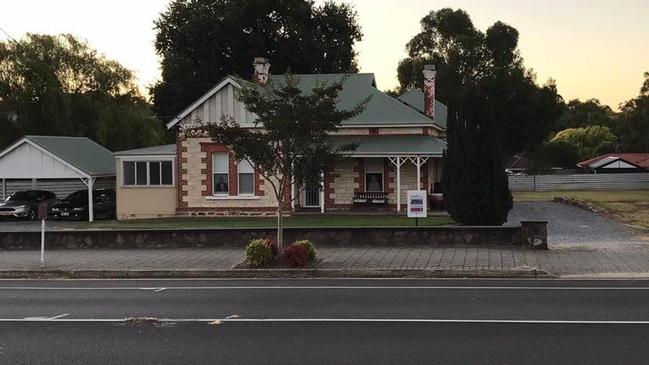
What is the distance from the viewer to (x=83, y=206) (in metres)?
35.5

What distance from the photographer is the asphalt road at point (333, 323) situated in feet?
24.9

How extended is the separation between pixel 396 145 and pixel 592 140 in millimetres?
93541

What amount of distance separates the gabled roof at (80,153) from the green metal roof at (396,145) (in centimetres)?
1303

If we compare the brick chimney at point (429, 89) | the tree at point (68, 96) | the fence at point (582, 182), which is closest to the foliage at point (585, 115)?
the fence at point (582, 182)

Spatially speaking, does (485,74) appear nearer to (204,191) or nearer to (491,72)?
(491,72)

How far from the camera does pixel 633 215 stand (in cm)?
2988

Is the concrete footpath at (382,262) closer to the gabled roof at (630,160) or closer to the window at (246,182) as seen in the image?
the window at (246,182)

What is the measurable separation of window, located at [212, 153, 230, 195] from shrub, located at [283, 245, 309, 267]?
1896cm

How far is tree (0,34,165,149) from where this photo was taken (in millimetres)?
48125

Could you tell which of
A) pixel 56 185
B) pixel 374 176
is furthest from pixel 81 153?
pixel 374 176

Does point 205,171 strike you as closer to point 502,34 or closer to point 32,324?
point 32,324

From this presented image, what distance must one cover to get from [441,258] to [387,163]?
17761mm

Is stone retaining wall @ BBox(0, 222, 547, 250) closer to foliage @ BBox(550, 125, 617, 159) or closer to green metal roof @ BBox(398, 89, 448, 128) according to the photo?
green metal roof @ BBox(398, 89, 448, 128)

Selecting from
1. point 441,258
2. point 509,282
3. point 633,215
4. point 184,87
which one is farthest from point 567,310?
point 184,87
